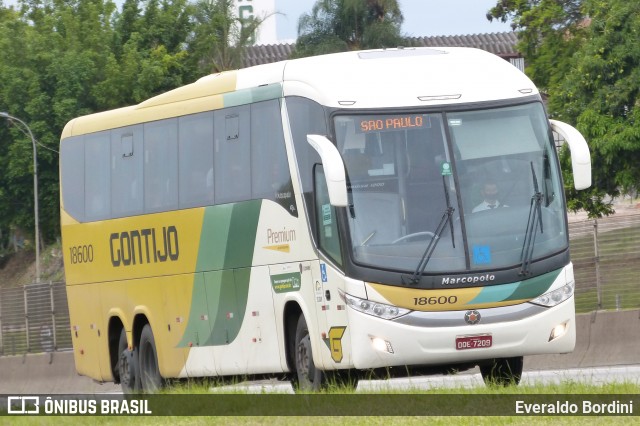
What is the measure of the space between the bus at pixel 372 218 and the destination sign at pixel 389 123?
0.05 ft

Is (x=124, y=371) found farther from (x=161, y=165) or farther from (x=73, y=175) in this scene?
(x=161, y=165)

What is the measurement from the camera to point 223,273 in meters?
19.0

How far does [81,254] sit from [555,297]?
9.46 metres

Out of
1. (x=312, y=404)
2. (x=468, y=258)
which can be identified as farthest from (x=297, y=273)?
(x=312, y=404)

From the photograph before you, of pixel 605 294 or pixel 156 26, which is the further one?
pixel 156 26

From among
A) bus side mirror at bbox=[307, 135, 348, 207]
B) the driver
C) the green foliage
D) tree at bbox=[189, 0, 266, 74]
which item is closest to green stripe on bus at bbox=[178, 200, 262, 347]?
bus side mirror at bbox=[307, 135, 348, 207]

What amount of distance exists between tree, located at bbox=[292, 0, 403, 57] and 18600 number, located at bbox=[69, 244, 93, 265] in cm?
4776

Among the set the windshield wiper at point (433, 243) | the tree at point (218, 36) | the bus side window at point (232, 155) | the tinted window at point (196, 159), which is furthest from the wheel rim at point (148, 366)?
the tree at point (218, 36)

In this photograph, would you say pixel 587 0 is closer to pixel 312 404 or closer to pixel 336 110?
pixel 336 110

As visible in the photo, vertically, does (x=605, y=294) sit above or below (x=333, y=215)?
below

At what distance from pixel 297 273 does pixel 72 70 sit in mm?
49300

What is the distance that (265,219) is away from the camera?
1777 cm

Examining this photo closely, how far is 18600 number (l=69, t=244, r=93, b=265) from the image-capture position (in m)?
22.9

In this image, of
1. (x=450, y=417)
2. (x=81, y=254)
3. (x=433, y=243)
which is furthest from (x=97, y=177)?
(x=450, y=417)
